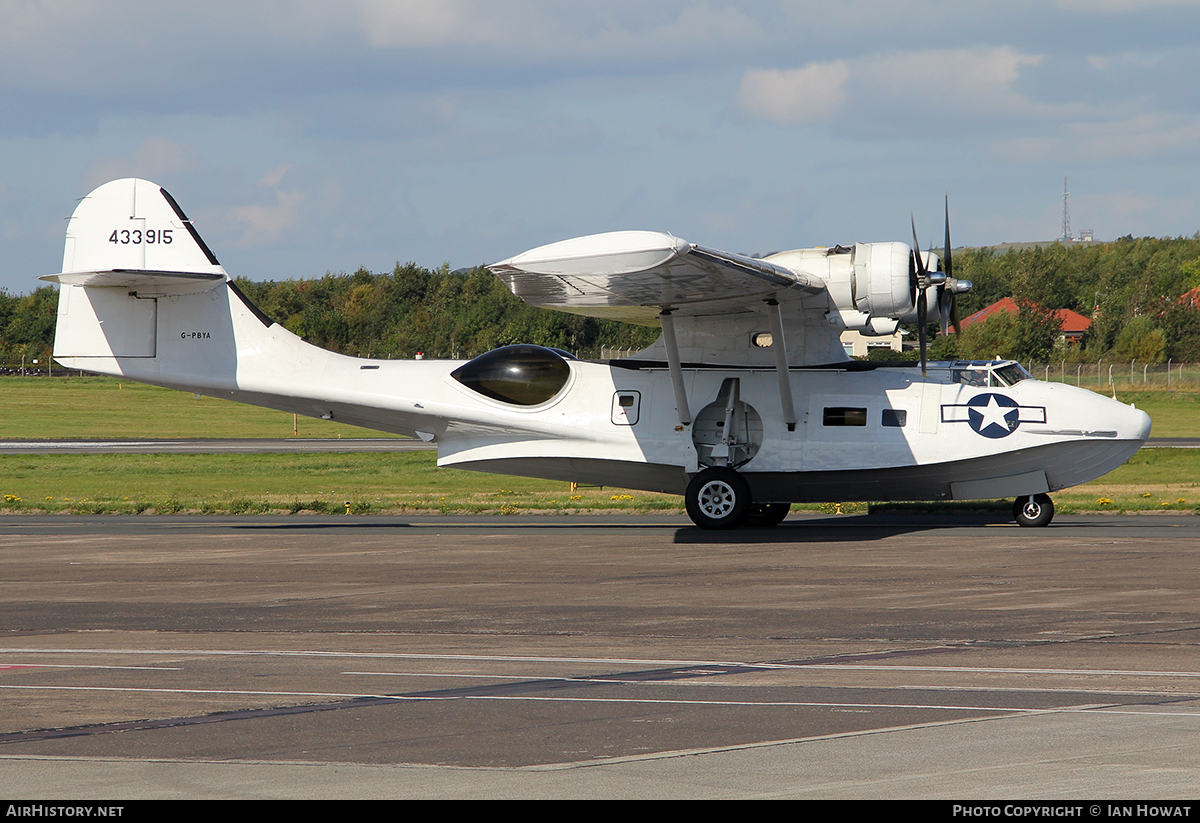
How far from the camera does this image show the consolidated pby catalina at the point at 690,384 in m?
19.0

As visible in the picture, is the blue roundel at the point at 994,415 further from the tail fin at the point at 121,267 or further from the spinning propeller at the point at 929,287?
the tail fin at the point at 121,267

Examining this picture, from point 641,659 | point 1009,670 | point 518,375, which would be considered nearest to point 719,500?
point 518,375

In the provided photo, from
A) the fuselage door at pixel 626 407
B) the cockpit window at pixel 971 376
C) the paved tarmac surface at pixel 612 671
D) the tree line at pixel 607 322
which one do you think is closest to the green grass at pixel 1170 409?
the tree line at pixel 607 322

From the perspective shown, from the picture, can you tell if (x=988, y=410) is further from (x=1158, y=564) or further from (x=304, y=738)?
(x=304, y=738)

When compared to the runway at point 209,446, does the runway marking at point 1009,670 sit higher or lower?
lower

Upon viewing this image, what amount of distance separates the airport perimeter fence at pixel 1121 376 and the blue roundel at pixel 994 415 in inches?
1707

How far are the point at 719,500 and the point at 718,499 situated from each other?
2 centimetres

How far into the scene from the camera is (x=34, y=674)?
29.0 ft

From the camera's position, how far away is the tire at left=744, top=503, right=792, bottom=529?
69.4ft

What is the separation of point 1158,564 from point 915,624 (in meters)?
5.30

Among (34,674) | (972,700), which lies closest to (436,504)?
(34,674)

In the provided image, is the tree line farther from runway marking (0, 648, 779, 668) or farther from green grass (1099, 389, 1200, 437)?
runway marking (0, 648, 779, 668)

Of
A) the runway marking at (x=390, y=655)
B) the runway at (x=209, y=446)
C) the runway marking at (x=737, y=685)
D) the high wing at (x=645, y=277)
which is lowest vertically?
the runway marking at (x=390, y=655)

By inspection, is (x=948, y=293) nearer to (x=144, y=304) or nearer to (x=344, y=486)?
(x=144, y=304)
